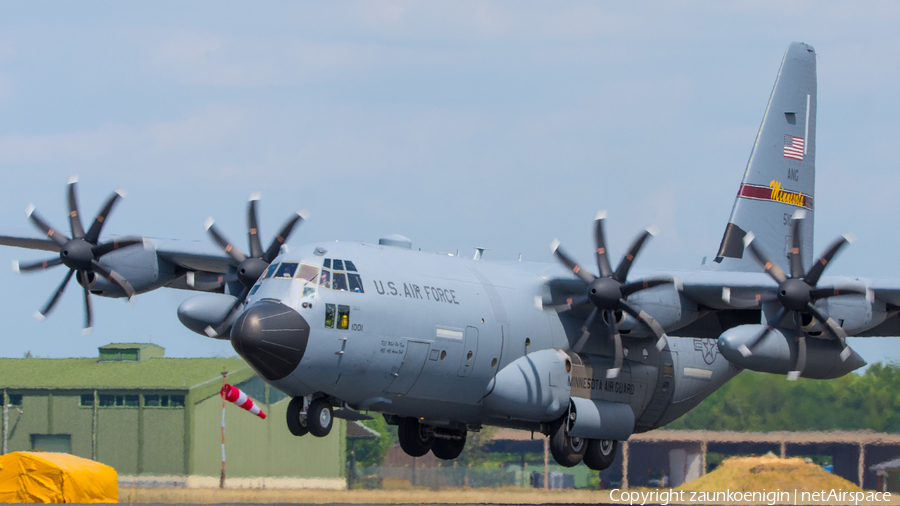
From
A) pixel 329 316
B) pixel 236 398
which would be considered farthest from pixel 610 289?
pixel 236 398

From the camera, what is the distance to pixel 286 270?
810 inches

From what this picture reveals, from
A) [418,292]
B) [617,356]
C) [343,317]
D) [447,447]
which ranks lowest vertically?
[447,447]

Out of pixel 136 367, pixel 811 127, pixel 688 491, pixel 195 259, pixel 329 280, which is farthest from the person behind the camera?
pixel 136 367

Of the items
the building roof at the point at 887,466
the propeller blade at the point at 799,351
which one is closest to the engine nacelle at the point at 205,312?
the propeller blade at the point at 799,351

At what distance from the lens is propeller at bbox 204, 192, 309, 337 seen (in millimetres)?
23781

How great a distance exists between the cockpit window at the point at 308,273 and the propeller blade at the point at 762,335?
7.90 meters

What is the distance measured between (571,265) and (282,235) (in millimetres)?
6020

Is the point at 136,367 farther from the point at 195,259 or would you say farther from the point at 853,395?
the point at 853,395

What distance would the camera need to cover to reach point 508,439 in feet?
121

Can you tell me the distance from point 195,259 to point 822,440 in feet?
52.7

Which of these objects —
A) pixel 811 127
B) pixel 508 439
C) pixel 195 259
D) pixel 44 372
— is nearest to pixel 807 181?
pixel 811 127

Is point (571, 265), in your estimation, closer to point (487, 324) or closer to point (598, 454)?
point (487, 324)

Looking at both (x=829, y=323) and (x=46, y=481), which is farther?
(x=46, y=481)

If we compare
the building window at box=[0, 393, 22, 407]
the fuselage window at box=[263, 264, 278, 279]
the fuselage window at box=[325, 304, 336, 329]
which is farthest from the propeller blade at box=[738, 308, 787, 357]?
the building window at box=[0, 393, 22, 407]
